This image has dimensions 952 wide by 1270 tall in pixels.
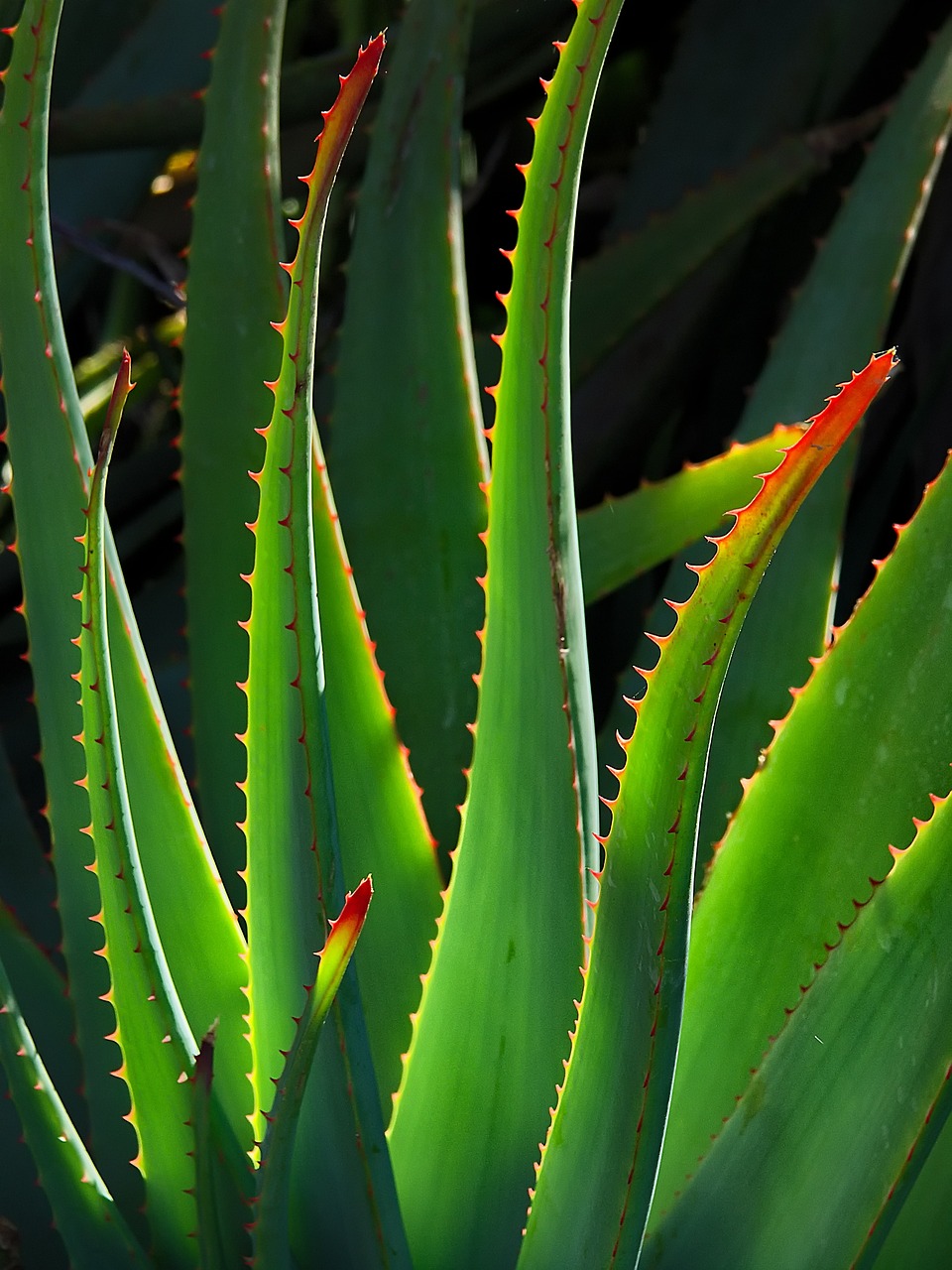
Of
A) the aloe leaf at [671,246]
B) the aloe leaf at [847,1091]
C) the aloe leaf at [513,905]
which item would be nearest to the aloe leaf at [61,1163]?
the aloe leaf at [513,905]

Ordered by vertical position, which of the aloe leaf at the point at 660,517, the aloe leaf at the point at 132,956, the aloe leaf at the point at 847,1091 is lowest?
the aloe leaf at the point at 847,1091

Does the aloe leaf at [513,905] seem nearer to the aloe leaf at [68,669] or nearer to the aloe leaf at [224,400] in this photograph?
the aloe leaf at [68,669]

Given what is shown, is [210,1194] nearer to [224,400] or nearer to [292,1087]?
[292,1087]

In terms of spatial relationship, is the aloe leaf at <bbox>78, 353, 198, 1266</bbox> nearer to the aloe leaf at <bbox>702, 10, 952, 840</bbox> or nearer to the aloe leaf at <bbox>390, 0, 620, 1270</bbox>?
the aloe leaf at <bbox>390, 0, 620, 1270</bbox>

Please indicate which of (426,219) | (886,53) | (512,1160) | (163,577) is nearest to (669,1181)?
(512,1160)

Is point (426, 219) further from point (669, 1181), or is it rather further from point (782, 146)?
point (669, 1181)

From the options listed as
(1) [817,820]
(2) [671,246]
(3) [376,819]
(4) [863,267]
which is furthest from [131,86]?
(1) [817,820]
